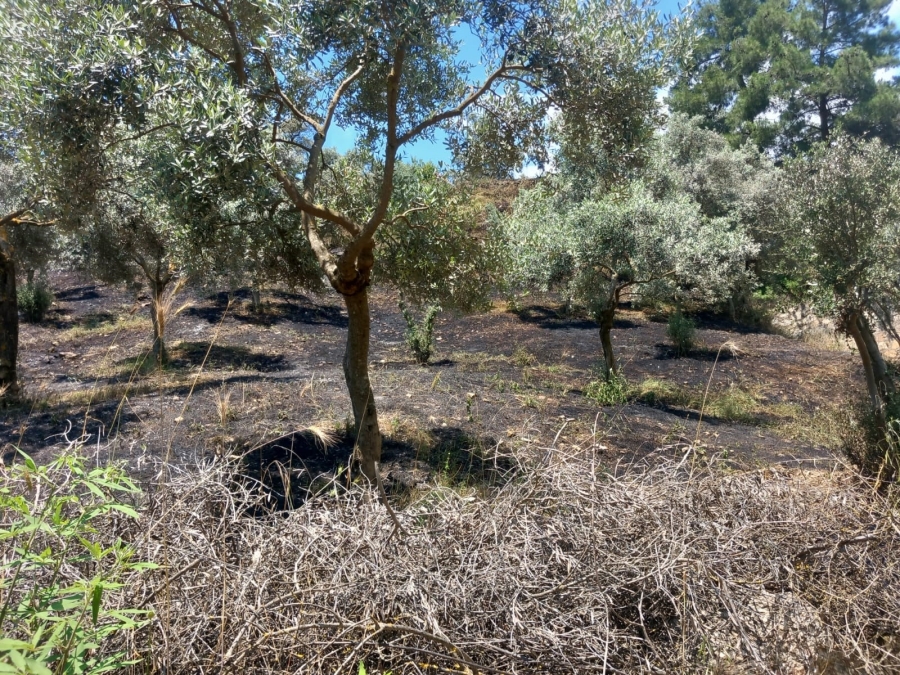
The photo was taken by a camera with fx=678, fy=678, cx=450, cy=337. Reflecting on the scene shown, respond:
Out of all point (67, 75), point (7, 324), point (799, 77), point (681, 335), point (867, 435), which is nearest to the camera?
point (67, 75)

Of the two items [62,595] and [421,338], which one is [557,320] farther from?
[62,595]

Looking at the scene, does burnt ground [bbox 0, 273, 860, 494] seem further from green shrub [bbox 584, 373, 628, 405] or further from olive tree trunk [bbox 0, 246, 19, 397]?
olive tree trunk [bbox 0, 246, 19, 397]

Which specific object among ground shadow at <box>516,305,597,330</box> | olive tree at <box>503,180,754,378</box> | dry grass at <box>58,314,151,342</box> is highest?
olive tree at <box>503,180,754,378</box>

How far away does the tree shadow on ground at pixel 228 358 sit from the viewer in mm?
13133

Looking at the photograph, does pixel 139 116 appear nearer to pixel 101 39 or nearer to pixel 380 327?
pixel 101 39

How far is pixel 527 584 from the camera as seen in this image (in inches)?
91.2

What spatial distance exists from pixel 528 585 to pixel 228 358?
12.8 m

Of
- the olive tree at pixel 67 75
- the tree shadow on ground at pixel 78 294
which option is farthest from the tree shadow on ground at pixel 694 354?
A: the tree shadow on ground at pixel 78 294

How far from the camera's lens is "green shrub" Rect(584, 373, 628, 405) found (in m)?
10.6

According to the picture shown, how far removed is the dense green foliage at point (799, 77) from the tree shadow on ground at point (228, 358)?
79.8ft

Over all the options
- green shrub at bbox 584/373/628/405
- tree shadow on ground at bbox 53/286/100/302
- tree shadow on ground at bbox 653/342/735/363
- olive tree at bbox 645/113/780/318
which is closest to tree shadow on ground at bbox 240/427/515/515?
green shrub at bbox 584/373/628/405

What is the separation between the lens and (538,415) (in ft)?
28.7

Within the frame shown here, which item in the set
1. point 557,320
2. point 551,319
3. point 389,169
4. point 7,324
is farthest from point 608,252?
point 7,324

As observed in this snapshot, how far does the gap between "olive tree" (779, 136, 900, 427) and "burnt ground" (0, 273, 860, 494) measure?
1267 mm
